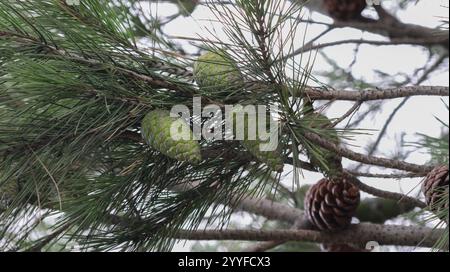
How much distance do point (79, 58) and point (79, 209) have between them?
0.21 metres

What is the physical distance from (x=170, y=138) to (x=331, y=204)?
67 cm

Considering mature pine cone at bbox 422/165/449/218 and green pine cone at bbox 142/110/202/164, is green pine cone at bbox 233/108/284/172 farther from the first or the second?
mature pine cone at bbox 422/165/449/218

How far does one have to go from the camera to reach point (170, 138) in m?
0.81

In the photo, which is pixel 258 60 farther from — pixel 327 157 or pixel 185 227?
pixel 185 227

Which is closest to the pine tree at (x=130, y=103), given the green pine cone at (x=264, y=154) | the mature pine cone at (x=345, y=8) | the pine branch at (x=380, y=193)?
the green pine cone at (x=264, y=154)

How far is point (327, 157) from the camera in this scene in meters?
1.00

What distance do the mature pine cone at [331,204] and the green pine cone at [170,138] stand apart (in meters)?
Result: 0.60

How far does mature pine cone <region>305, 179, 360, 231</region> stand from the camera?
139 cm

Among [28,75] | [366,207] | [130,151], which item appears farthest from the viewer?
[366,207]

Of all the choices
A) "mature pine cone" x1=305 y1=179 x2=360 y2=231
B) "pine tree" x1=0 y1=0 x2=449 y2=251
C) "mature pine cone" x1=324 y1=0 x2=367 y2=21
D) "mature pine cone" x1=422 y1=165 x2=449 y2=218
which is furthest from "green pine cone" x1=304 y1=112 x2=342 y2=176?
"mature pine cone" x1=324 y1=0 x2=367 y2=21

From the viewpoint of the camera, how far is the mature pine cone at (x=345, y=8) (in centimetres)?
183

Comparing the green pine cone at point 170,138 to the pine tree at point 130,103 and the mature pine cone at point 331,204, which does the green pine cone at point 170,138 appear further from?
the mature pine cone at point 331,204

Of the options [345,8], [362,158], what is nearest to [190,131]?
[362,158]
